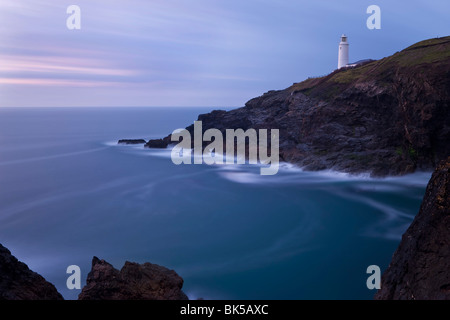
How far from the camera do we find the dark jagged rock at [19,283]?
5.54 m

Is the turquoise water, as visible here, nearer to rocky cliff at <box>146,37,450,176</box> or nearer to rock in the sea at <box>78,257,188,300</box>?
rocky cliff at <box>146,37,450,176</box>

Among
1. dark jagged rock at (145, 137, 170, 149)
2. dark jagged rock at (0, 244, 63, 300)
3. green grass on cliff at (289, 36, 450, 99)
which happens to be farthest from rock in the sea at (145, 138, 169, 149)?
dark jagged rock at (0, 244, 63, 300)

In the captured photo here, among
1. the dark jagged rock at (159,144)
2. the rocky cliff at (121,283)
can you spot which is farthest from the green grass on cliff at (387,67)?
the rocky cliff at (121,283)

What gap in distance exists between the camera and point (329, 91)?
32.4 meters

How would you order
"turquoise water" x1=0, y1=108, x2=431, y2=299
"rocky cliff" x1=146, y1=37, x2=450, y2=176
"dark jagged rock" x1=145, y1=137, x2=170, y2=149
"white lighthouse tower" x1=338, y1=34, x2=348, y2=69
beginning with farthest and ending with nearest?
"white lighthouse tower" x1=338, y1=34, x2=348, y2=69, "dark jagged rock" x1=145, y1=137, x2=170, y2=149, "rocky cliff" x1=146, y1=37, x2=450, y2=176, "turquoise water" x1=0, y1=108, x2=431, y2=299

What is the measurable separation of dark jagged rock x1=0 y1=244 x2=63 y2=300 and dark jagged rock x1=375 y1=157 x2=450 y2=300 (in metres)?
5.98

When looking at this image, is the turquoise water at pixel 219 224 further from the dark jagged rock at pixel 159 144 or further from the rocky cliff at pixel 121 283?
the dark jagged rock at pixel 159 144

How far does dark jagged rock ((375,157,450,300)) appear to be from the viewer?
5.48 meters

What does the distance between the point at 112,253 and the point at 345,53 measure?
4133 cm

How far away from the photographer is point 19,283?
19.0 feet

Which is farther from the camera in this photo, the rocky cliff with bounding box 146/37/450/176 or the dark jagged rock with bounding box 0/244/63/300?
the rocky cliff with bounding box 146/37/450/176

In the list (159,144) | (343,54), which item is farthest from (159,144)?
(343,54)

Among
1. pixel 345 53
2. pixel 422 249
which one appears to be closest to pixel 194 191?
pixel 422 249
